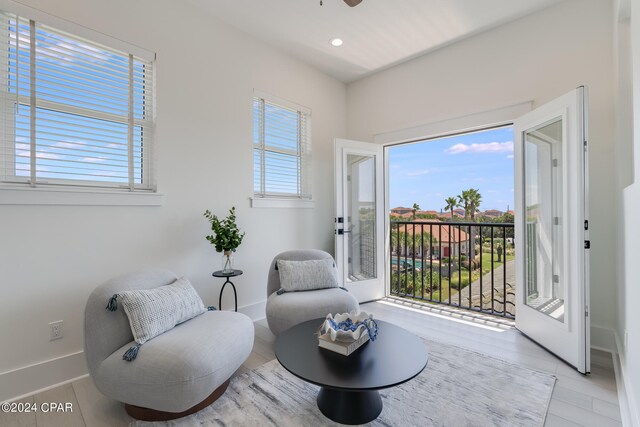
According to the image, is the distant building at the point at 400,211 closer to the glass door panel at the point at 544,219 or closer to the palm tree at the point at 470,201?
the palm tree at the point at 470,201

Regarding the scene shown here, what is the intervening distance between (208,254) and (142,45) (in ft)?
6.23

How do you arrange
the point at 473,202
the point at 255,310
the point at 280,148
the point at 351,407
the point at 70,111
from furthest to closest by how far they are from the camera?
the point at 473,202, the point at 280,148, the point at 255,310, the point at 70,111, the point at 351,407

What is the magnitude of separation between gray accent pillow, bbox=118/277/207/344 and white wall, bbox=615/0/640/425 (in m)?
2.50

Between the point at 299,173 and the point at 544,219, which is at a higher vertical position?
the point at 299,173

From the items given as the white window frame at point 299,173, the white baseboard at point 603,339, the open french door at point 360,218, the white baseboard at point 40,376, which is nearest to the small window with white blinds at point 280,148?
the white window frame at point 299,173

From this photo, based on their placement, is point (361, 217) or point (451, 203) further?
point (451, 203)

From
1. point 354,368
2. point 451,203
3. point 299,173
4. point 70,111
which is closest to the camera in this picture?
point 354,368

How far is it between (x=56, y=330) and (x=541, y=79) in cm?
453

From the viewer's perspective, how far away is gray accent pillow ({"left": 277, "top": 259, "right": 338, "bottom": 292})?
2791mm

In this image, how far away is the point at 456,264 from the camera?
3902mm

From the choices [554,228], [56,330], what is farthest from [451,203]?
[56,330]

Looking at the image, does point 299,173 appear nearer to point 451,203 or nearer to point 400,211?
point 400,211

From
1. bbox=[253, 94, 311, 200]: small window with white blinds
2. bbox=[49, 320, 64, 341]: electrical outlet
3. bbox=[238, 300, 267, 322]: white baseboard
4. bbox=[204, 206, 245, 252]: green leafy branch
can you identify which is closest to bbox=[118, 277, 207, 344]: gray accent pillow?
bbox=[204, 206, 245, 252]: green leafy branch

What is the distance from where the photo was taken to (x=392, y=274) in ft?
14.3
